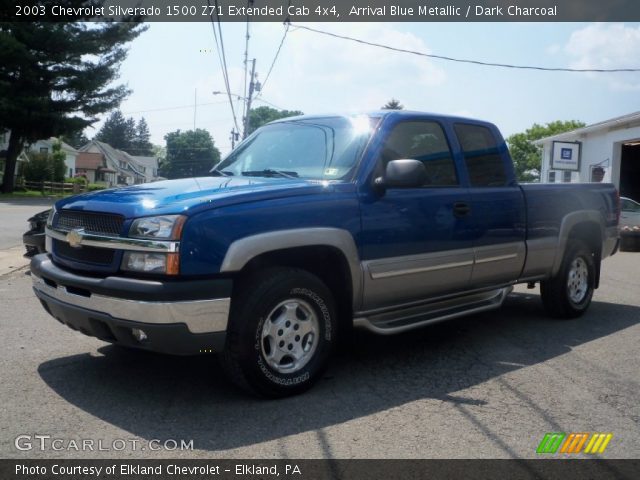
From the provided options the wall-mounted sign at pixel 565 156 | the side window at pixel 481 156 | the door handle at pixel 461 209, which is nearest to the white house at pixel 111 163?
the wall-mounted sign at pixel 565 156

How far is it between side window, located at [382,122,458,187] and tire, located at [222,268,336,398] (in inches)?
53.6

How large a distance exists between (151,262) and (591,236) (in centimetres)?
513

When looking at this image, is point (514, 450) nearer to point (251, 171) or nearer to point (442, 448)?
point (442, 448)

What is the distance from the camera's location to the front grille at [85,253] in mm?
3848

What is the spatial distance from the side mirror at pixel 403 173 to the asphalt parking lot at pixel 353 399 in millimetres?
1416

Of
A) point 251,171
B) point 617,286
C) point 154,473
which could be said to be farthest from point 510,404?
point 617,286

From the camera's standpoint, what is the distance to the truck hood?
3723 mm

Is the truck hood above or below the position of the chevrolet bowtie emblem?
above

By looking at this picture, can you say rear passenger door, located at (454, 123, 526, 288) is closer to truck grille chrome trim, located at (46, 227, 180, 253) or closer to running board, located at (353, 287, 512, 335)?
running board, located at (353, 287, 512, 335)

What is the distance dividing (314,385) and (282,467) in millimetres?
1215

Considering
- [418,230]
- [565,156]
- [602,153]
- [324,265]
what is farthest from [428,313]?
[565,156]

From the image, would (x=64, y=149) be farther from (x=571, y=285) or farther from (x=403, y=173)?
(x=403, y=173)

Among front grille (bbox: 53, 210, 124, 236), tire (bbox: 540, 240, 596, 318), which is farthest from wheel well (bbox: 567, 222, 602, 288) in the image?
front grille (bbox: 53, 210, 124, 236)

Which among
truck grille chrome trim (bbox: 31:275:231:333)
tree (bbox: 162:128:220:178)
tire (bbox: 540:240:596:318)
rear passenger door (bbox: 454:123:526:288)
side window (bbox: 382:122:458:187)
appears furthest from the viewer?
tree (bbox: 162:128:220:178)
